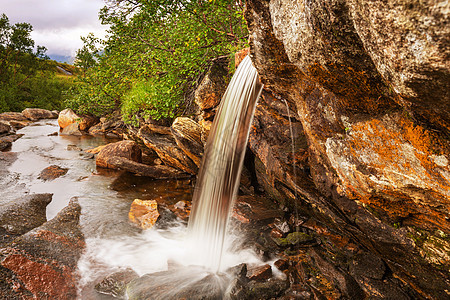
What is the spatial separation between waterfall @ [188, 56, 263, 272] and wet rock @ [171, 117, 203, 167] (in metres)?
2.54

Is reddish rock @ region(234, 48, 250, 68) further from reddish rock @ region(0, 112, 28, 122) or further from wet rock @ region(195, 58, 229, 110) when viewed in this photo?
reddish rock @ region(0, 112, 28, 122)

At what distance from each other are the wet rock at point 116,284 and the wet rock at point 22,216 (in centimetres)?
283

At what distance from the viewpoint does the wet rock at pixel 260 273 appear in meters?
5.70

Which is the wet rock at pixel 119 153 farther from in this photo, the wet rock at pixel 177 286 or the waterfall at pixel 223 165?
the wet rock at pixel 177 286

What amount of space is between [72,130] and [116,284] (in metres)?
24.0

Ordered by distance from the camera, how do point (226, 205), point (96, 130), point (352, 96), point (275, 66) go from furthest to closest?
point (96, 130) < point (226, 205) < point (275, 66) < point (352, 96)

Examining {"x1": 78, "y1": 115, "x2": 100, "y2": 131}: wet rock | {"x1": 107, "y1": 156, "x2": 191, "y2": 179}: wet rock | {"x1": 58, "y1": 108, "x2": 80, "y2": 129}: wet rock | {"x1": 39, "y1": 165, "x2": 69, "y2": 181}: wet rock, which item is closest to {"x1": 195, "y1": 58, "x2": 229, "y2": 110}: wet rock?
{"x1": 107, "y1": 156, "x2": 191, "y2": 179}: wet rock

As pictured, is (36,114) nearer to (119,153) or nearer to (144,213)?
(119,153)

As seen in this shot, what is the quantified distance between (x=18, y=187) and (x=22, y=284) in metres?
7.83

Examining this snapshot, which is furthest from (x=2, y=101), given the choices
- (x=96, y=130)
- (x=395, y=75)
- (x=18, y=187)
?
(x=395, y=75)

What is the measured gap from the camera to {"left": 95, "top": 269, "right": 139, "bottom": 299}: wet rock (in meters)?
5.48

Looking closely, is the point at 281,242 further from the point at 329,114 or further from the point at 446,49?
the point at 446,49

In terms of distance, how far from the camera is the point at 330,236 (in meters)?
6.62

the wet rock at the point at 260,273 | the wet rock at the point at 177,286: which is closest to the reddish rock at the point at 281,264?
the wet rock at the point at 260,273
